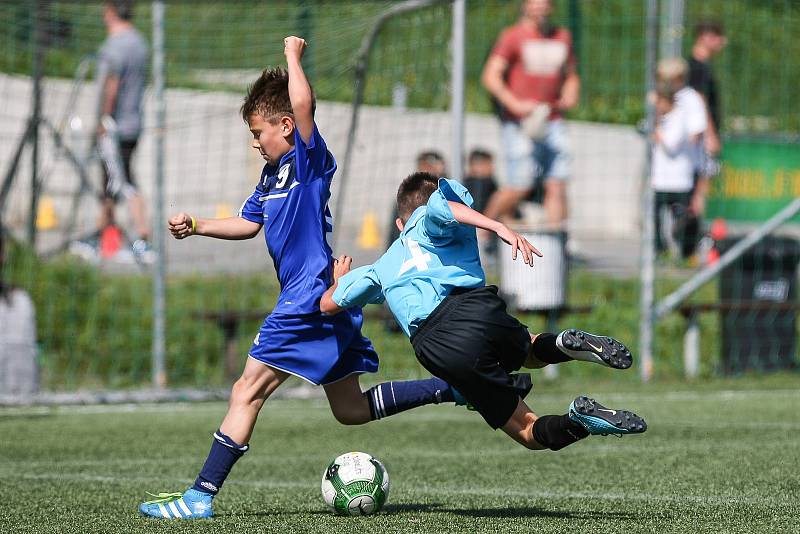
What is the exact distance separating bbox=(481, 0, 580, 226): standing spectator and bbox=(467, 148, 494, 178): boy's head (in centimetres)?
124

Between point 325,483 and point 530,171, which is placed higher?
point 530,171

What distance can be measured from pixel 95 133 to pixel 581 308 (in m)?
4.51

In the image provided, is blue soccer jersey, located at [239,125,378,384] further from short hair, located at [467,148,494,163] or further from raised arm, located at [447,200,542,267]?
short hair, located at [467,148,494,163]

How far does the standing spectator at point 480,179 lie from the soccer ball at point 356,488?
626cm

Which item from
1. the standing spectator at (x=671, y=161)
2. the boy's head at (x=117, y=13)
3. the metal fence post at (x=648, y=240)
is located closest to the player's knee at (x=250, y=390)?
the metal fence post at (x=648, y=240)

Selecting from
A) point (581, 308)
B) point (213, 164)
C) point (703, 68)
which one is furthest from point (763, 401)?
point (213, 164)

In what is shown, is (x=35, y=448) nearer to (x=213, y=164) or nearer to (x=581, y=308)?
(x=213, y=164)

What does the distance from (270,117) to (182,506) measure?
5.34 ft

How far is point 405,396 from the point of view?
6.19 m

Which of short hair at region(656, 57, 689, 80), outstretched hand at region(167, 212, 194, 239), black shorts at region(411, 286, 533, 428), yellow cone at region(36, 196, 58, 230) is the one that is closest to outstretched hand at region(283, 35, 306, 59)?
outstretched hand at region(167, 212, 194, 239)

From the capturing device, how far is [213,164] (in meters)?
11.9

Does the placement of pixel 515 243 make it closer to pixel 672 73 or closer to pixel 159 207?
pixel 159 207

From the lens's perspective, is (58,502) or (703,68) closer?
(58,502)

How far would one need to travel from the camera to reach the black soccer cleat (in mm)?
5340
